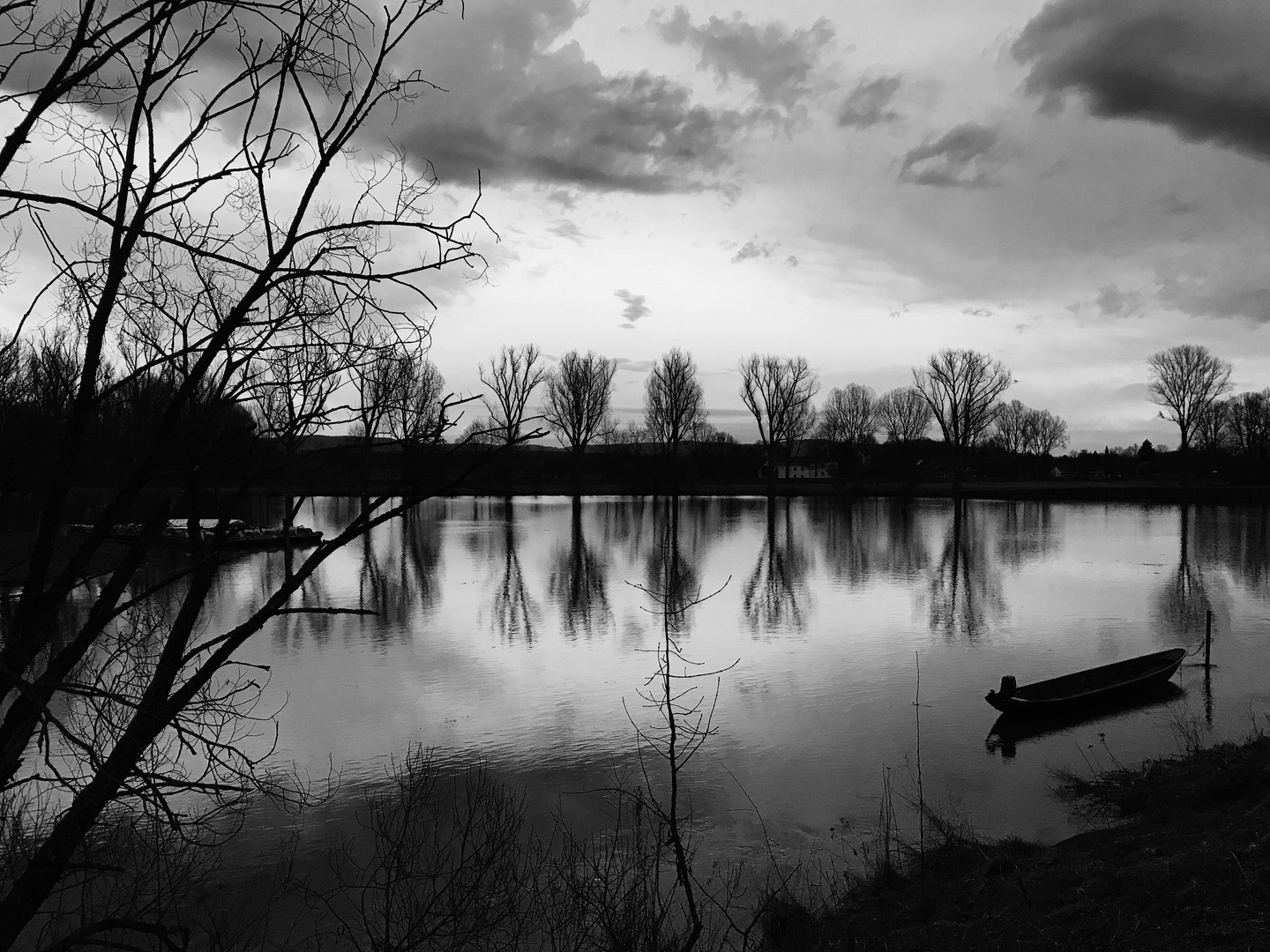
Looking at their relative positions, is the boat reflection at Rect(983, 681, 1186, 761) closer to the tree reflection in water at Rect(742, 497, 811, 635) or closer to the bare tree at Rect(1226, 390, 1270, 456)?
the tree reflection in water at Rect(742, 497, 811, 635)

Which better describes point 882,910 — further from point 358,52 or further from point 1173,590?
point 1173,590

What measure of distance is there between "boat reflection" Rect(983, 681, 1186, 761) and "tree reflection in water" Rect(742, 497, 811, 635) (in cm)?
752

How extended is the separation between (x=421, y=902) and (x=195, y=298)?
6.00 meters

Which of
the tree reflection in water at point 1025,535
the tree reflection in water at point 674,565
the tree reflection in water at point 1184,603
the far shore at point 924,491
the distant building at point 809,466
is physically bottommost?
the tree reflection in water at point 1184,603

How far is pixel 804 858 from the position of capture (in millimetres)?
9398

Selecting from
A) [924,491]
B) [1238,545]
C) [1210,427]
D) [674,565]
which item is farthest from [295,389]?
[1210,427]

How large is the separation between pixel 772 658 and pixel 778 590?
8.92 m

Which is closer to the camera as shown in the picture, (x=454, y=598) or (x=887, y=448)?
(x=454, y=598)

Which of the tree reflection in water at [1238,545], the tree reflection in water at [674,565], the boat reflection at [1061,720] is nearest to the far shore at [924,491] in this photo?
the tree reflection in water at [1238,545]

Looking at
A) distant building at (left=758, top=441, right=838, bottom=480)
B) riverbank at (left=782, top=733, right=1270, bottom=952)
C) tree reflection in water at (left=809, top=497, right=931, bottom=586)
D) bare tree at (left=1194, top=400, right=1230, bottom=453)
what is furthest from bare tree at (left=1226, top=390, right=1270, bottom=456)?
riverbank at (left=782, top=733, right=1270, bottom=952)

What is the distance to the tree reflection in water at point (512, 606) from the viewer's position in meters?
21.0

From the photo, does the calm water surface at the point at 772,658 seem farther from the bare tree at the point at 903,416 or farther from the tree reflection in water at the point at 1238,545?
the bare tree at the point at 903,416

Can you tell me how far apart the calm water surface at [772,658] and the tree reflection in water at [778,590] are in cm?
14

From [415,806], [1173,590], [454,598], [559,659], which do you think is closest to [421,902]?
[415,806]
